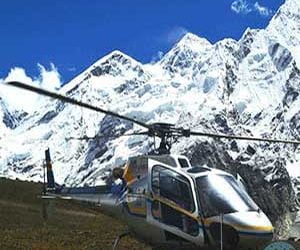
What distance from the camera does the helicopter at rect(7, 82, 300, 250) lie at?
21.9m

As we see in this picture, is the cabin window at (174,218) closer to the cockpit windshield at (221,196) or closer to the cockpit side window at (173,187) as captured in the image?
the cockpit side window at (173,187)

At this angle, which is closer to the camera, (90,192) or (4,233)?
(90,192)

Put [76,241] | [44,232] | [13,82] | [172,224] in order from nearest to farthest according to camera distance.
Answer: [13,82] < [172,224] < [76,241] < [44,232]

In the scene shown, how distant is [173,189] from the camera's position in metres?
23.5

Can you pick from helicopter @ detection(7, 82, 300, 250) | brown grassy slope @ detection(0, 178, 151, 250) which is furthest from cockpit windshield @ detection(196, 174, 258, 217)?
brown grassy slope @ detection(0, 178, 151, 250)

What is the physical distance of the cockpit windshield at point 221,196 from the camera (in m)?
22.2

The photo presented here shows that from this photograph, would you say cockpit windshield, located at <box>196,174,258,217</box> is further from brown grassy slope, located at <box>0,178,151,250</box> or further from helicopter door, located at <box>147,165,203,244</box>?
brown grassy slope, located at <box>0,178,151,250</box>

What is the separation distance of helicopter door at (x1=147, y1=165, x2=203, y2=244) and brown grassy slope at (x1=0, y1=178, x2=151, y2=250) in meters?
3.64

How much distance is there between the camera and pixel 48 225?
169 feet

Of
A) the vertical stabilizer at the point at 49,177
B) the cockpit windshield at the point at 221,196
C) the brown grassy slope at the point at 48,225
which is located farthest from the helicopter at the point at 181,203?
the vertical stabilizer at the point at 49,177

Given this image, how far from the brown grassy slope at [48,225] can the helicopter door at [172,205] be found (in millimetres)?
3642

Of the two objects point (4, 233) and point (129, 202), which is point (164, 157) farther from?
point (4, 233)

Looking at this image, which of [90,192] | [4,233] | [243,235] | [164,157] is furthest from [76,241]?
[243,235]

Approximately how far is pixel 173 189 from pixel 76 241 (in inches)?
518
